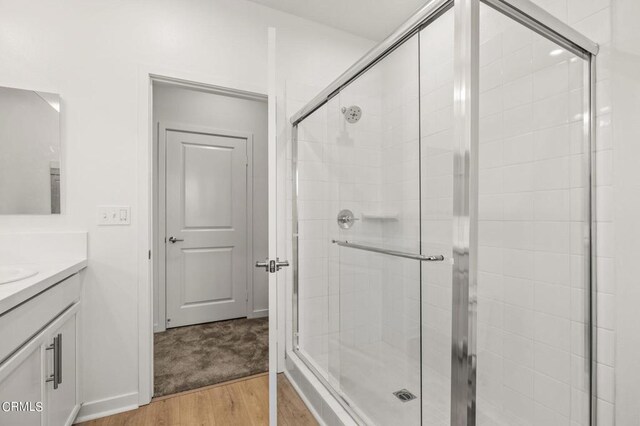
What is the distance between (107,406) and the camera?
5.58 feet

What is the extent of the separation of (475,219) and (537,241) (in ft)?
1.48

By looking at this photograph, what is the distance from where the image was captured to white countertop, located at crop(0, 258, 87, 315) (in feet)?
3.02

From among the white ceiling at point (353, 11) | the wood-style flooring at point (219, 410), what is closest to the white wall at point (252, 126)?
the white ceiling at point (353, 11)

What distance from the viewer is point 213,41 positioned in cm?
196

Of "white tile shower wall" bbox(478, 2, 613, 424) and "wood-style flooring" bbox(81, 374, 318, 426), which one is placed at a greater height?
"white tile shower wall" bbox(478, 2, 613, 424)

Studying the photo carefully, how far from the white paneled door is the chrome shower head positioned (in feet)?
6.31

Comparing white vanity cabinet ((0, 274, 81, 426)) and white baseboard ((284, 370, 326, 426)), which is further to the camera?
white baseboard ((284, 370, 326, 426))

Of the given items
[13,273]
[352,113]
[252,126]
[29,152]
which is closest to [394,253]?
[352,113]

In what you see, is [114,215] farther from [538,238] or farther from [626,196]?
[626,196]

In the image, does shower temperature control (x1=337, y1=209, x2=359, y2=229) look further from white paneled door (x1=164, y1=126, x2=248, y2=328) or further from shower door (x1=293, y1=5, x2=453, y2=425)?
white paneled door (x1=164, y1=126, x2=248, y2=328)

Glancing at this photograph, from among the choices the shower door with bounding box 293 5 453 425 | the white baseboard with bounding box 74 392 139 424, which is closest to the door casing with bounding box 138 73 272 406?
the white baseboard with bounding box 74 392 139 424

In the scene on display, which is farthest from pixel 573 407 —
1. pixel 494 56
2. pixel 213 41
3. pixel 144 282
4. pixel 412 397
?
pixel 213 41

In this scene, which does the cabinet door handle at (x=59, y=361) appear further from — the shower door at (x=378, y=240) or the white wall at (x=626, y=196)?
the white wall at (x=626, y=196)

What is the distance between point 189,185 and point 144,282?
1493 millimetres
